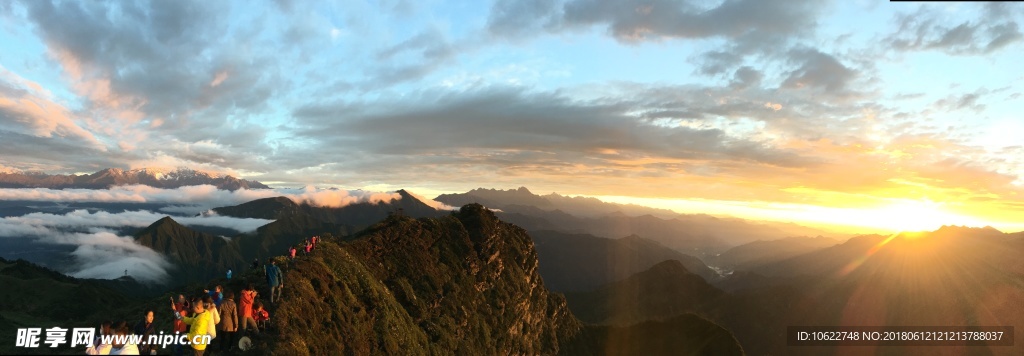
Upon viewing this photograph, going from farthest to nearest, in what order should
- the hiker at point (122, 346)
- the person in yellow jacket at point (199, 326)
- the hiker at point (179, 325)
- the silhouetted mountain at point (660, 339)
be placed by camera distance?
the silhouetted mountain at point (660, 339) < the hiker at point (179, 325) < the person in yellow jacket at point (199, 326) < the hiker at point (122, 346)

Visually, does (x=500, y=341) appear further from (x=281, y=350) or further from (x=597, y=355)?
(x=281, y=350)

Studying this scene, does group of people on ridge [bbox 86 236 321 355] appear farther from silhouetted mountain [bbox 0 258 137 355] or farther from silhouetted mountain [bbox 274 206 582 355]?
silhouetted mountain [bbox 0 258 137 355]

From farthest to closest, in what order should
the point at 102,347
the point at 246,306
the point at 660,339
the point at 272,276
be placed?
the point at 660,339 → the point at 272,276 → the point at 246,306 → the point at 102,347

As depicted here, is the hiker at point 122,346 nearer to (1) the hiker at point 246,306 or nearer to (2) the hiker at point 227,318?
(2) the hiker at point 227,318

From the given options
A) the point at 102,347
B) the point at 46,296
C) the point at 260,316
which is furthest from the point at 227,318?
the point at 46,296

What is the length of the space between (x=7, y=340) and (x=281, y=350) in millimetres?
18500

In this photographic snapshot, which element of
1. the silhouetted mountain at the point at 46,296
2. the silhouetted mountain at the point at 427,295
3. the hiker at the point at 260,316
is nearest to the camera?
the hiker at the point at 260,316

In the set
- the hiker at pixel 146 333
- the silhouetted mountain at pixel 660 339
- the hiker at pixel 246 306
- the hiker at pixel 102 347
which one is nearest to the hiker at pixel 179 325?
the hiker at pixel 146 333

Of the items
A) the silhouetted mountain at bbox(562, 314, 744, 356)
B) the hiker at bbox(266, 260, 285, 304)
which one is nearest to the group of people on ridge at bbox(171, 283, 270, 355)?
the hiker at bbox(266, 260, 285, 304)

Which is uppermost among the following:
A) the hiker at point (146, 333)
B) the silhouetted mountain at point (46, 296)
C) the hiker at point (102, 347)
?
the hiker at point (102, 347)

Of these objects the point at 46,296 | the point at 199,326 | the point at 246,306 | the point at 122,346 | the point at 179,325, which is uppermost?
the point at 122,346

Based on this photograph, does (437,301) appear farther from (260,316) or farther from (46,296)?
(46,296)

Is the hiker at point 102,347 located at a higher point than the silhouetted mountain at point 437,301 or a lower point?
higher

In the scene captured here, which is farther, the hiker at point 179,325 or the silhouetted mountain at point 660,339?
the silhouetted mountain at point 660,339
